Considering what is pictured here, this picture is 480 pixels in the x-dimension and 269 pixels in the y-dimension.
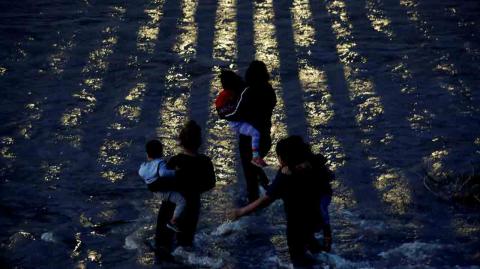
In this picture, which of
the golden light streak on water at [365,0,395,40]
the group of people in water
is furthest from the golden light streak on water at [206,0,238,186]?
the golden light streak on water at [365,0,395,40]

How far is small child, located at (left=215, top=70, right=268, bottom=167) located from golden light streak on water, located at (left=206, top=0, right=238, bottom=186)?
51.6 inches

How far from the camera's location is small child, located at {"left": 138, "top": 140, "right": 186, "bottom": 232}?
334 inches

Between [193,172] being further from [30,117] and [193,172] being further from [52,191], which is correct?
[30,117]

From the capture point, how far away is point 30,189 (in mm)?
10922

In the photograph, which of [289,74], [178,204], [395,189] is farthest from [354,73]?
[178,204]

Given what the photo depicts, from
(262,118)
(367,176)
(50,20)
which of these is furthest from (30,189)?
(50,20)

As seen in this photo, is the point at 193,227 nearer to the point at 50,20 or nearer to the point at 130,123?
the point at 130,123

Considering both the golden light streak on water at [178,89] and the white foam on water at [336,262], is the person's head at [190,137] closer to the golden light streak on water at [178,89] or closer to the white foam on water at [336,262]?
the white foam on water at [336,262]

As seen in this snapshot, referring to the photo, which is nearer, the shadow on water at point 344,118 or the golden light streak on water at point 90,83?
the shadow on water at point 344,118

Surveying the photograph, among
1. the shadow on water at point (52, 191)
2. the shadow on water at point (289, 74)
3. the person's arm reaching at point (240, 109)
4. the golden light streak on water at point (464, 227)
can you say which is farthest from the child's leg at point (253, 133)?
the shadow on water at point (289, 74)

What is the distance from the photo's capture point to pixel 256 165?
973 centimetres

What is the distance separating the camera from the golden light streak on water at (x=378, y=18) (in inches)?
648

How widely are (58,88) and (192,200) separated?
641 centimetres

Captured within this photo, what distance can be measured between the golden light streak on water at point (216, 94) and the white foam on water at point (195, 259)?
193 centimetres
